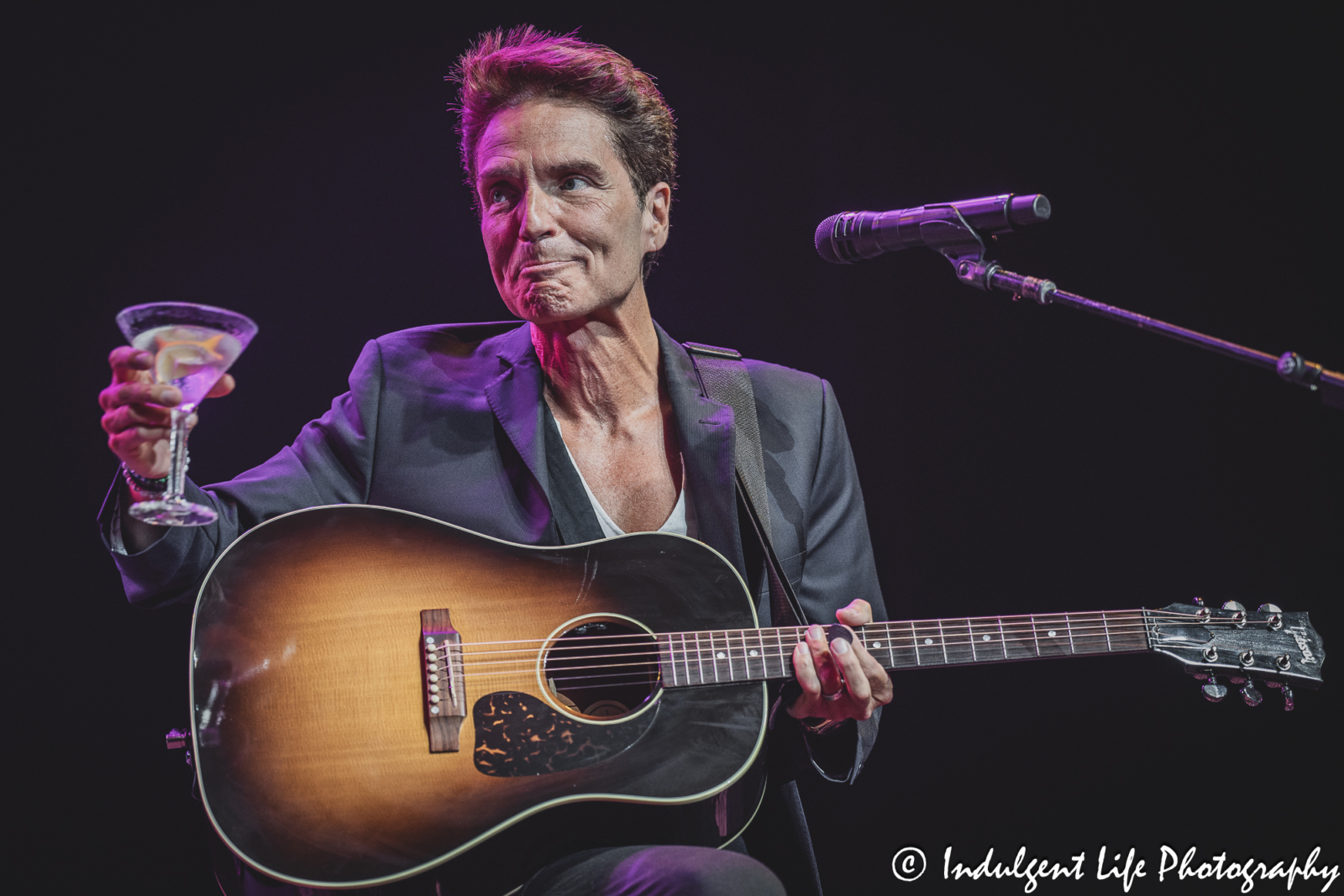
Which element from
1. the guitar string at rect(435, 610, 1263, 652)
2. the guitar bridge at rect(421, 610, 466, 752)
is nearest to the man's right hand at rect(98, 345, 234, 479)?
the guitar bridge at rect(421, 610, 466, 752)

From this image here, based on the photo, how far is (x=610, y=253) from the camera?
282 centimetres

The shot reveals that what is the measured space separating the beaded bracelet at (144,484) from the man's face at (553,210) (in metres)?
1.12

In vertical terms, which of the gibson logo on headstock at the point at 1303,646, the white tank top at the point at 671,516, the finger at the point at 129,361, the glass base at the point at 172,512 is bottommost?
the gibson logo on headstock at the point at 1303,646

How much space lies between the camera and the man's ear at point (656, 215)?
3.05m

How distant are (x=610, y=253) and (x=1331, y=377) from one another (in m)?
1.81

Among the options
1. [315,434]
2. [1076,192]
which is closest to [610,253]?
[315,434]

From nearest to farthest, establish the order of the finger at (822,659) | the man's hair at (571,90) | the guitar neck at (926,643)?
the guitar neck at (926,643), the finger at (822,659), the man's hair at (571,90)

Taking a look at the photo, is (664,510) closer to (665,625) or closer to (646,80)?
(665,625)

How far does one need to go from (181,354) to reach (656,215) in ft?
5.58

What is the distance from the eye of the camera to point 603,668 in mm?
2254

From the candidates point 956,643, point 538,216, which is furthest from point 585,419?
point 956,643

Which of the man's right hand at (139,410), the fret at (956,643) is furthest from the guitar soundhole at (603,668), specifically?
the man's right hand at (139,410)

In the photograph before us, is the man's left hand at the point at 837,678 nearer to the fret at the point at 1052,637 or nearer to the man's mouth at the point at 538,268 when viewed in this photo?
the fret at the point at 1052,637

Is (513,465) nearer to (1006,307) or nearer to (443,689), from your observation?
(443,689)
